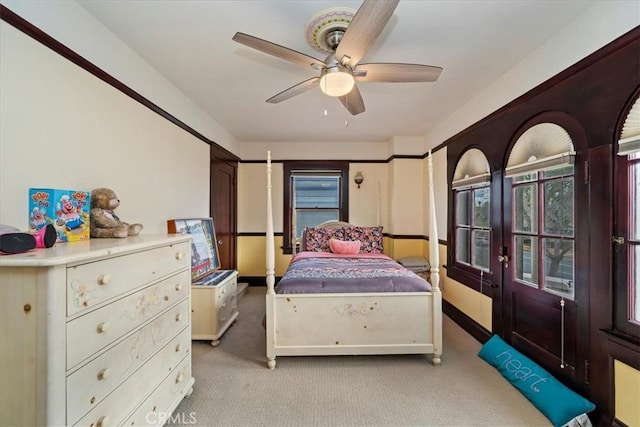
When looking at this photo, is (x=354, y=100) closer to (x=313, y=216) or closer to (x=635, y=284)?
(x=635, y=284)

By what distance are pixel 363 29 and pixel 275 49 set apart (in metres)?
0.52

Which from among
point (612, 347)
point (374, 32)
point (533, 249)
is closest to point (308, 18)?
point (374, 32)

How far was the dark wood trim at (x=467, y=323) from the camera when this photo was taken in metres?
2.86

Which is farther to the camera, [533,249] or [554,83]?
[533,249]

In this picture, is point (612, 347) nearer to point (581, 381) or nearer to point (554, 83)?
point (581, 381)

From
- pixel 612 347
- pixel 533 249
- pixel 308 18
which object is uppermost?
pixel 308 18

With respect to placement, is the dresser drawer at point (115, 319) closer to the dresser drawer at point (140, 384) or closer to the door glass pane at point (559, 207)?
the dresser drawer at point (140, 384)

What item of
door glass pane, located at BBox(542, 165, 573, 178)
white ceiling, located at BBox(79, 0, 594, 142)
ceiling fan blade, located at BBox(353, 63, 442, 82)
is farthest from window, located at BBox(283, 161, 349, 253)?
door glass pane, located at BBox(542, 165, 573, 178)

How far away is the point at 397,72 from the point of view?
1922mm

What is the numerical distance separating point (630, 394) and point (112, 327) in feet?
8.57

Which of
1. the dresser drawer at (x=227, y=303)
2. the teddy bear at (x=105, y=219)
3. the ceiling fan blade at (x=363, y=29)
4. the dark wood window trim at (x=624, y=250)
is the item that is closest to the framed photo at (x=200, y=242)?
the dresser drawer at (x=227, y=303)

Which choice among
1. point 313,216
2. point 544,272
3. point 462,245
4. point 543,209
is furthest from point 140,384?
point 313,216

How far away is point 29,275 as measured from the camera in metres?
0.98

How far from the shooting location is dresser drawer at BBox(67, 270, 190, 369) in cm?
109
